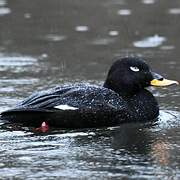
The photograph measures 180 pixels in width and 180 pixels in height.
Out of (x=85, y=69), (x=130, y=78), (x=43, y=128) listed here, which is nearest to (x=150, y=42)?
(x=85, y=69)

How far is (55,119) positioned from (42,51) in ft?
15.0

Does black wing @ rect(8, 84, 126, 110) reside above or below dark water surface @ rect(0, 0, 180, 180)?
above

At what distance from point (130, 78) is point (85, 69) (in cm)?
274

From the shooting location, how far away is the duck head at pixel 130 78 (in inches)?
317

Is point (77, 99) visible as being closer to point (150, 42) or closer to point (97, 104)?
point (97, 104)

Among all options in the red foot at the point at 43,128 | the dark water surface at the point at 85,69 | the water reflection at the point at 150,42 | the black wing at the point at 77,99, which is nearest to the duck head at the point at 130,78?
the black wing at the point at 77,99

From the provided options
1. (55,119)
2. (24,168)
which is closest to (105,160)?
(24,168)

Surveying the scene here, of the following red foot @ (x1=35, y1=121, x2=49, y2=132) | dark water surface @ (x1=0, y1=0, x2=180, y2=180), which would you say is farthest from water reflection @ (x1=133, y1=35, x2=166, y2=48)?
red foot @ (x1=35, y1=121, x2=49, y2=132)

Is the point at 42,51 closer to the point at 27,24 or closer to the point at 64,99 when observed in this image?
the point at 27,24

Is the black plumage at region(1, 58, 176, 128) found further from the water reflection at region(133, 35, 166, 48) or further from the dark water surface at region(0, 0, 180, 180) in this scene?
the water reflection at region(133, 35, 166, 48)

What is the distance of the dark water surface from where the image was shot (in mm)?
6379

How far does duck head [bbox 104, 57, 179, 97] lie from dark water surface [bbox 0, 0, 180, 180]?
395mm

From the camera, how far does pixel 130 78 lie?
8062 mm

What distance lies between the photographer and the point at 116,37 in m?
13.1
